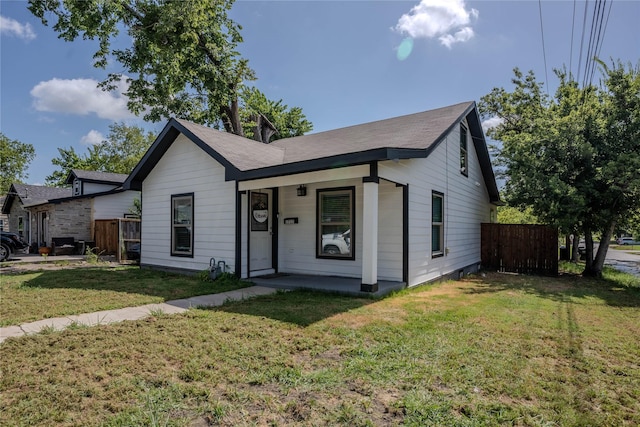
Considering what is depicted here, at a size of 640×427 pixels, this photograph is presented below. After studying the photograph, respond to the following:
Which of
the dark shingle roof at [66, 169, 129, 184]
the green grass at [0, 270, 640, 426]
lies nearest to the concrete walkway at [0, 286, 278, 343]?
the green grass at [0, 270, 640, 426]

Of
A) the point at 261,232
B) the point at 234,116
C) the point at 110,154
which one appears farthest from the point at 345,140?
the point at 110,154

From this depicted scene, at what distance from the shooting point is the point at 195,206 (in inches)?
368

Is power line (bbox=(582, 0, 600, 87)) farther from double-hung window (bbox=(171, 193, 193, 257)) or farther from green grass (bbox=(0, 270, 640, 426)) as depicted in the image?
double-hung window (bbox=(171, 193, 193, 257))

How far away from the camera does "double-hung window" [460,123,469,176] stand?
430 inches

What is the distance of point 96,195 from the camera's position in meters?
18.0

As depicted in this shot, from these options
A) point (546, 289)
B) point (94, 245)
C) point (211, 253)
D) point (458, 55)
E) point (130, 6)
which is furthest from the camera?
point (94, 245)

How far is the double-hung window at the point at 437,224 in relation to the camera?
891 cm

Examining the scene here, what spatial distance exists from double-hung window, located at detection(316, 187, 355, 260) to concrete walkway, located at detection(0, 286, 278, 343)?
1.99 metres

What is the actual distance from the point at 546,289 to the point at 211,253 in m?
8.04

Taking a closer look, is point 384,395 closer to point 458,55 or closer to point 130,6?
point 458,55

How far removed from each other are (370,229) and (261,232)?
11.2 ft

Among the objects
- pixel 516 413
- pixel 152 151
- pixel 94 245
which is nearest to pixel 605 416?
pixel 516 413

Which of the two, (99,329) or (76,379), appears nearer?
(76,379)

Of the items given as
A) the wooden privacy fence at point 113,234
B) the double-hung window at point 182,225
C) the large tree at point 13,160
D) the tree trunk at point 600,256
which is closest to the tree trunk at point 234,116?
the wooden privacy fence at point 113,234
